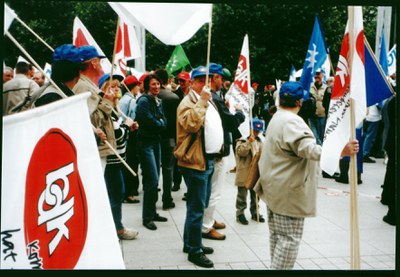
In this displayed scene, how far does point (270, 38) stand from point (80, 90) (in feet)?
75.4

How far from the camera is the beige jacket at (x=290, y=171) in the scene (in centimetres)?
365

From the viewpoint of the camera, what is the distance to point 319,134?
10.2 m

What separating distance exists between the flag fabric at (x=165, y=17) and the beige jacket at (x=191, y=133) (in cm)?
72

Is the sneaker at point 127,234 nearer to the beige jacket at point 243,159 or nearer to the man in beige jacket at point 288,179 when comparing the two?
the beige jacket at point 243,159

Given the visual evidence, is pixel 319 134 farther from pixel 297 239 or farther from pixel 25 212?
pixel 25 212

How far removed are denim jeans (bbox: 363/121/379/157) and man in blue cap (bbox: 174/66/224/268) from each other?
7.81 meters

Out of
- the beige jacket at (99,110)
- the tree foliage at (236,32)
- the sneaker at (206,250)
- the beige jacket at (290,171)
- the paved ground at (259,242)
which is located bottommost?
the paved ground at (259,242)

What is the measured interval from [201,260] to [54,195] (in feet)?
8.24

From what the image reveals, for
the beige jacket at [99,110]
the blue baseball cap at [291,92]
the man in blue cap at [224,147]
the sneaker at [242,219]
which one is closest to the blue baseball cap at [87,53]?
the beige jacket at [99,110]

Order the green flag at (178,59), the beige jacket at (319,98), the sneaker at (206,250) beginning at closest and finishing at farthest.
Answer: the sneaker at (206,250), the green flag at (178,59), the beige jacket at (319,98)

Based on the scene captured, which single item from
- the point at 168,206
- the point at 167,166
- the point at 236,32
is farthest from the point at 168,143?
the point at 236,32

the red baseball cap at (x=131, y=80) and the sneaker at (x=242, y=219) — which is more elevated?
the red baseball cap at (x=131, y=80)

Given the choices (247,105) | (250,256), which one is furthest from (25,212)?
(247,105)

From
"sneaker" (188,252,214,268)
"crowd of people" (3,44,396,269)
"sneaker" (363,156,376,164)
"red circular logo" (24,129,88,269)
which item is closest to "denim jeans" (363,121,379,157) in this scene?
"sneaker" (363,156,376,164)
